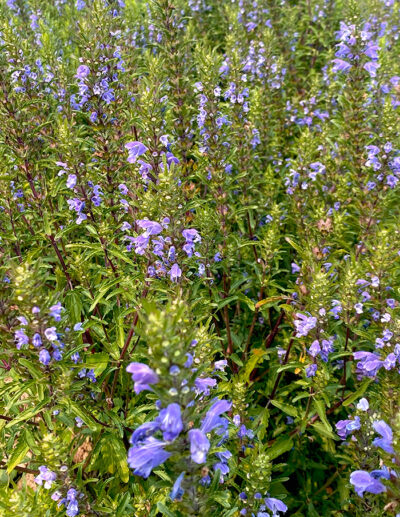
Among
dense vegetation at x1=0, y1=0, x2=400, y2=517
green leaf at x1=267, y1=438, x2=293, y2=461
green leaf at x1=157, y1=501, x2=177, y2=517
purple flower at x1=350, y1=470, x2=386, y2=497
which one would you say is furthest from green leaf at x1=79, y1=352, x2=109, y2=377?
purple flower at x1=350, y1=470, x2=386, y2=497

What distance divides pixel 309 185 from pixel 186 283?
2765mm

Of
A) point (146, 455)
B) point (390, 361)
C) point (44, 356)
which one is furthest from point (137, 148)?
point (390, 361)

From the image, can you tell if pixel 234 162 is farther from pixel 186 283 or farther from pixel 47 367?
pixel 47 367

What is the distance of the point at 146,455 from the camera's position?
2219 mm

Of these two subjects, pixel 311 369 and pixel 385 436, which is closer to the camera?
pixel 385 436

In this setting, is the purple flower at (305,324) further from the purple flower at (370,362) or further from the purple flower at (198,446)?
the purple flower at (198,446)

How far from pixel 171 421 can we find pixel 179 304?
26.2 inches

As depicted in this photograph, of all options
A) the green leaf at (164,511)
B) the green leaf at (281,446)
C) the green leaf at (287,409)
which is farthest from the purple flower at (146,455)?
the green leaf at (281,446)

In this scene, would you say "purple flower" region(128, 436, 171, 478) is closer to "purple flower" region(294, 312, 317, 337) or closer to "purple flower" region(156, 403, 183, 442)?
"purple flower" region(156, 403, 183, 442)

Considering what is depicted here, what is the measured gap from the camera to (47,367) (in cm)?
353

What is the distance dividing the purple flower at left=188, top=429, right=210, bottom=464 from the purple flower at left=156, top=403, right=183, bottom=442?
4.7 inches

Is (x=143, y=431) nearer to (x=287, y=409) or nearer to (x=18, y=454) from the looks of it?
(x=18, y=454)

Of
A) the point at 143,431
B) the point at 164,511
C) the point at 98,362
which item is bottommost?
the point at 98,362

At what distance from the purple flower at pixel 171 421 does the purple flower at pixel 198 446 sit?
0.39 ft
